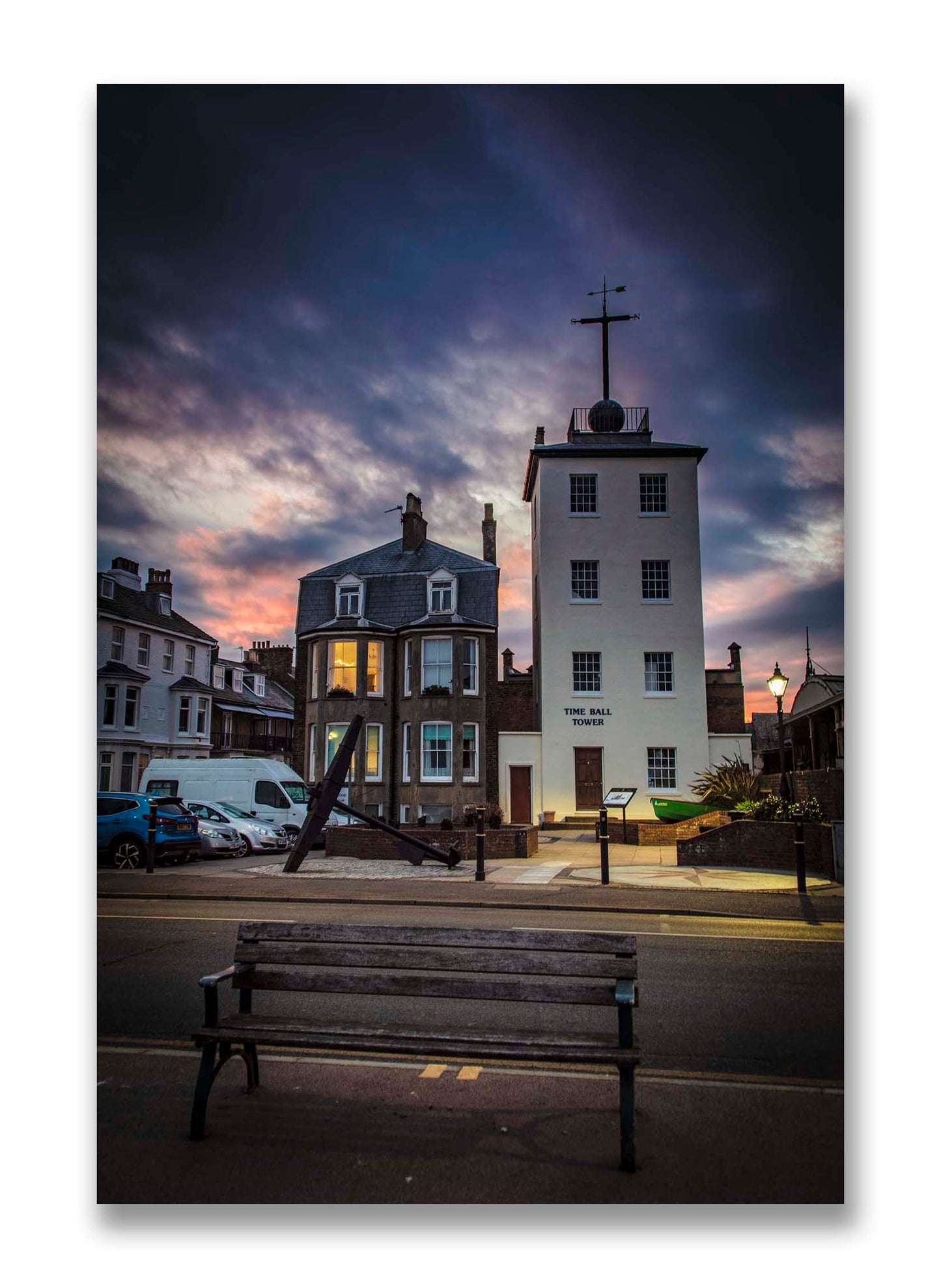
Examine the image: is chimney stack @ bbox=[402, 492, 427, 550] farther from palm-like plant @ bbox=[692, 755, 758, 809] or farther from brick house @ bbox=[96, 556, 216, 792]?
brick house @ bbox=[96, 556, 216, 792]

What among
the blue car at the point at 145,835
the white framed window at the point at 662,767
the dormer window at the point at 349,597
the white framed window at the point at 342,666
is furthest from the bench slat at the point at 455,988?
the dormer window at the point at 349,597

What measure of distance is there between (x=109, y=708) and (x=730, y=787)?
1867 cm

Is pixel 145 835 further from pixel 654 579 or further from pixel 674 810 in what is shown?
pixel 654 579

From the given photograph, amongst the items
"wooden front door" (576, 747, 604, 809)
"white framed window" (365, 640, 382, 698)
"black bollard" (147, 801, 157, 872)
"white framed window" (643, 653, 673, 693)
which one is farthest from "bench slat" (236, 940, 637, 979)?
"white framed window" (365, 640, 382, 698)

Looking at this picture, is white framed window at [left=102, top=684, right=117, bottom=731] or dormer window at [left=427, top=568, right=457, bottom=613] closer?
white framed window at [left=102, top=684, right=117, bottom=731]

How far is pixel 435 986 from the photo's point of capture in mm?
4082

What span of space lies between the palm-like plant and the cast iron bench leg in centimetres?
1740

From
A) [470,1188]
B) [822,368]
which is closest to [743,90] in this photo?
[822,368]

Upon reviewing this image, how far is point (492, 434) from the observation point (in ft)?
23.5

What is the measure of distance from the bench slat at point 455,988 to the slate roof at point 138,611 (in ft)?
8.70

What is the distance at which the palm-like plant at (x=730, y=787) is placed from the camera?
21.6 metres

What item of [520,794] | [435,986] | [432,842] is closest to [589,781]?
[520,794]

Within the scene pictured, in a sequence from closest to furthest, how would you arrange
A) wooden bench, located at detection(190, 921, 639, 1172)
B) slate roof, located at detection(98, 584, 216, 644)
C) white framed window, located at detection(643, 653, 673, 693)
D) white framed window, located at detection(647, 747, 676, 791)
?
wooden bench, located at detection(190, 921, 639, 1172), slate roof, located at detection(98, 584, 216, 644), white framed window, located at detection(647, 747, 676, 791), white framed window, located at detection(643, 653, 673, 693)

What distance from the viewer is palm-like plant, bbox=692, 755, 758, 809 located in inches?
851
